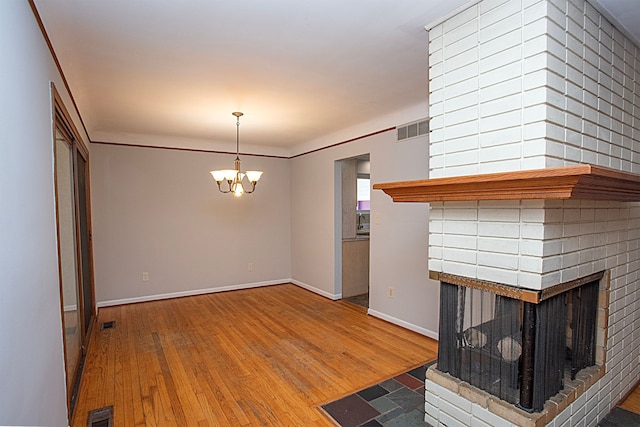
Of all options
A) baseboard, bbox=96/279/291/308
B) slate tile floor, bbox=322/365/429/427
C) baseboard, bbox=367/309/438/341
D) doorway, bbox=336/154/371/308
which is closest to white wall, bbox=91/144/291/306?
baseboard, bbox=96/279/291/308

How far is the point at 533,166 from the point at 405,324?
8.44 feet

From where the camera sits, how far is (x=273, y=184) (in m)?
5.60

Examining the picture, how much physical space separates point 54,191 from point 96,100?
167 centimetres

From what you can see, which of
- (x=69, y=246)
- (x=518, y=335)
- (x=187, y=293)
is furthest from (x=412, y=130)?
(x=187, y=293)

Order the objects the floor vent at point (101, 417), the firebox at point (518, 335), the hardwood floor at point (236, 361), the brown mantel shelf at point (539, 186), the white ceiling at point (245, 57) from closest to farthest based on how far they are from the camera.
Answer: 1. the brown mantel shelf at point (539, 186)
2. the firebox at point (518, 335)
3. the white ceiling at point (245, 57)
4. the floor vent at point (101, 417)
5. the hardwood floor at point (236, 361)

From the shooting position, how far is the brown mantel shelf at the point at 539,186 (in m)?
1.23

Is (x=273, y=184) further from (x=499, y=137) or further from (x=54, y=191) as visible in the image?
(x=499, y=137)

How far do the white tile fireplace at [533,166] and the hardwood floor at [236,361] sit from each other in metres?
0.90

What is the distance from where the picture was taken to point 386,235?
3807 millimetres

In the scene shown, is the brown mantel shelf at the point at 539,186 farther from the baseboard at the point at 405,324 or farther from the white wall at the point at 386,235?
the baseboard at the point at 405,324

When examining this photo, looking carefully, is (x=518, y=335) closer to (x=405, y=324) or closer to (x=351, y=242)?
(x=405, y=324)

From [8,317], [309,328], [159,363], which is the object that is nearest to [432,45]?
[8,317]

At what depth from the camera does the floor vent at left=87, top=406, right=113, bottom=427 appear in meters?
2.03

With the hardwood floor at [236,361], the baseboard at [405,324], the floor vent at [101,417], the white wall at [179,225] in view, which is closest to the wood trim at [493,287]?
the hardwood floor at [236,361]
